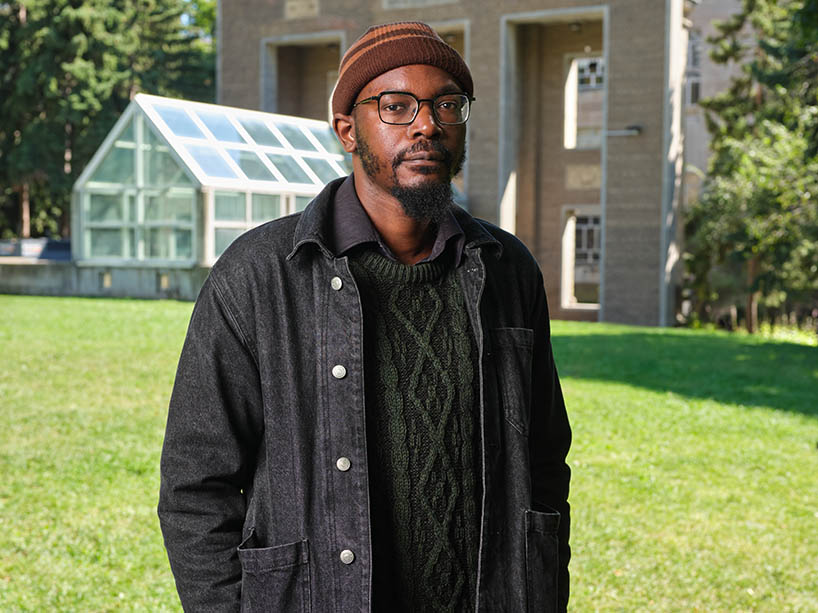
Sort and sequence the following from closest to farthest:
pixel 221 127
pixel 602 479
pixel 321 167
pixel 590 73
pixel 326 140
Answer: pixel 602 479 < pixel 221 127 < pixel 321 167 < pixel 326 140 < pixel 590 73

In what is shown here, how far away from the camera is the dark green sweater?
7.33 feet

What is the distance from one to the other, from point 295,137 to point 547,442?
2135 cm

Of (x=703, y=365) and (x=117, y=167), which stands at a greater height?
(x=117, y=167)

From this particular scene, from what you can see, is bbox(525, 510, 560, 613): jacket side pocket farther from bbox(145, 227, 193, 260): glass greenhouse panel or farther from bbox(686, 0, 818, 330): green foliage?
bbox(145, 227, 193, 260): glass greenhouse panel

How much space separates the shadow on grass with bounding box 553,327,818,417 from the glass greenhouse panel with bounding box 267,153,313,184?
6.65 meters

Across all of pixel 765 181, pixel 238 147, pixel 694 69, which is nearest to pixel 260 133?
pixel 238 147

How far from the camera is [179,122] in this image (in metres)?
22.4

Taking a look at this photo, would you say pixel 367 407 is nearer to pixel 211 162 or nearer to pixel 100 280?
pixel 211 162

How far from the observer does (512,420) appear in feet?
7.68

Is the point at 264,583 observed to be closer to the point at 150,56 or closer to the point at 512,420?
the point at 512,420

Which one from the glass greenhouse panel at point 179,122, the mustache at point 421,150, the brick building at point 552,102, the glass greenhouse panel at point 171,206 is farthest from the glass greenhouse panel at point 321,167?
the mustache at point 421,150

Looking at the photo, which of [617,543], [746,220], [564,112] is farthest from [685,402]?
[564,112]

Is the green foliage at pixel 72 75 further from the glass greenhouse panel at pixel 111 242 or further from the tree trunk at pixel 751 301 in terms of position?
the tree trunk at pixel 751 301

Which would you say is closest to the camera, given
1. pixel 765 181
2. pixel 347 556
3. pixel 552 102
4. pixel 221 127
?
pixel 347 556
